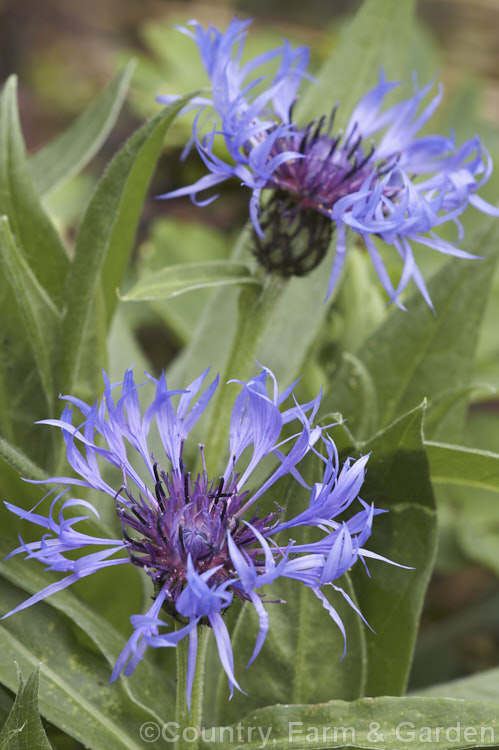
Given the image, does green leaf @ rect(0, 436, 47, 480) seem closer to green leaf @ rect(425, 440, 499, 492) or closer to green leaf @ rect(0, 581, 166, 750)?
green leaf @ rect(0, 581, 166, 750)

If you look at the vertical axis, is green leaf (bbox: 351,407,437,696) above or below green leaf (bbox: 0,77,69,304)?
below

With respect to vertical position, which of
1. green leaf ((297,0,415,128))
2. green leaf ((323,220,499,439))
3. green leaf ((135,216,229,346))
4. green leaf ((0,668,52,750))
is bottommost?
green leaf ((0,668,52,750))

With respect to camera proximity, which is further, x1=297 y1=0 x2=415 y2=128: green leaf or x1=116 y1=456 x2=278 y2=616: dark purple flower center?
x1=297 y1=0 x2=415 y2=128: green leaf

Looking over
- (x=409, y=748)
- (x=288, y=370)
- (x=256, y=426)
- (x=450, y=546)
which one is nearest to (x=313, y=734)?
(x=409, y=748)

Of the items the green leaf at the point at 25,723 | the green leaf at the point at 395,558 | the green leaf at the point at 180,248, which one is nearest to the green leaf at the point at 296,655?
the green leaf at the point at 395,558

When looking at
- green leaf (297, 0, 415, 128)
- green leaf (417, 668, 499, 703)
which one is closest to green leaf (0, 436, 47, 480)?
green leaf (417, 668, 499, 703)
